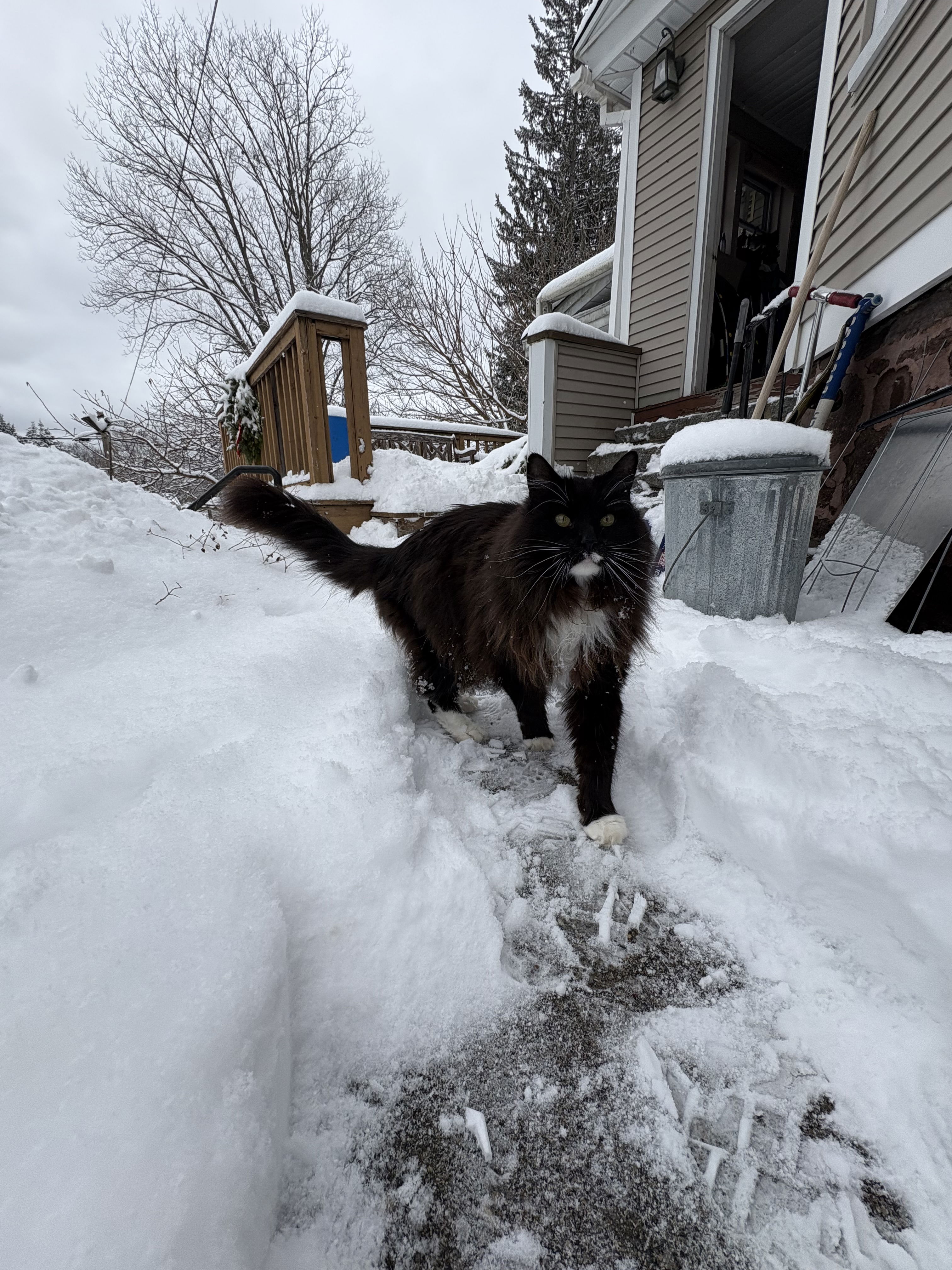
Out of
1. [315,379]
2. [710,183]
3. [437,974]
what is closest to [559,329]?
[710,183]

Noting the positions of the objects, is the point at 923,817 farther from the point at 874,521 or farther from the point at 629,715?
the point at 874,521

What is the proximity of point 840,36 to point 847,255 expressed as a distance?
185 cm

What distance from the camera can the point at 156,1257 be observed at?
551 mm

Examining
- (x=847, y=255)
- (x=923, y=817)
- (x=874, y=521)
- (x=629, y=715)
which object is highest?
(x=847, y=255)

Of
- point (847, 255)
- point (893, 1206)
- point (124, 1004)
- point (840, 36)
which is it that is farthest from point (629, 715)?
point (840, 36)

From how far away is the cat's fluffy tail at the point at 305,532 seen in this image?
7.27 ft

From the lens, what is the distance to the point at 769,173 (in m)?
6.79

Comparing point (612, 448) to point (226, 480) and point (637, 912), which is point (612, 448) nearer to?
point (226, 480)

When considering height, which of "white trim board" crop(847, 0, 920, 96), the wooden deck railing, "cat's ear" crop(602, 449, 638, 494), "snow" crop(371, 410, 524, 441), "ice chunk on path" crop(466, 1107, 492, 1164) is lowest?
"ice chunk on path" crop(466, 1107, 492, 1164)

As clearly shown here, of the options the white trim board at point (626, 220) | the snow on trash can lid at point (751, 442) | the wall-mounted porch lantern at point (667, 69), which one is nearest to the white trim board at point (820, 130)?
the wall-mounted porch lantern at point (667, 69)

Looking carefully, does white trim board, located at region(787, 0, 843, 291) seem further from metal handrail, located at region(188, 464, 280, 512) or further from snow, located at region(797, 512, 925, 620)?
metal handrail, located at region(188, 464, 280, 512)

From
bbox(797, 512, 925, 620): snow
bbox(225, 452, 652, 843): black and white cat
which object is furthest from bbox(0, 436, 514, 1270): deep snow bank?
bbox(797, 512, 925, 620): snow

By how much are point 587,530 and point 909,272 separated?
2.91 m

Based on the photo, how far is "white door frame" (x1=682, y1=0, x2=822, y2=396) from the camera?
493cm
